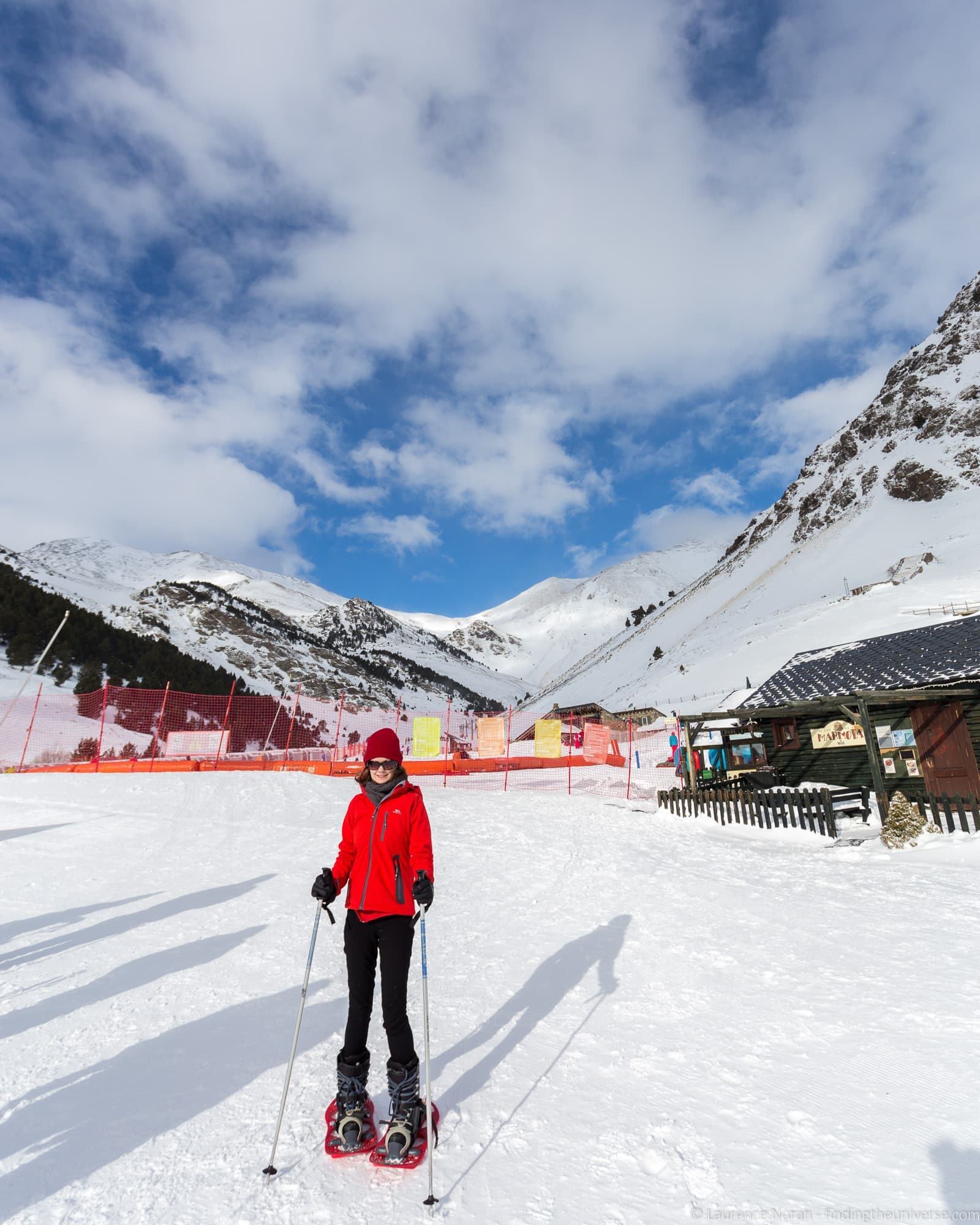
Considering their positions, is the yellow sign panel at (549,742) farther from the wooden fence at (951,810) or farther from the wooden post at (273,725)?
the wooden fence at (951,810)

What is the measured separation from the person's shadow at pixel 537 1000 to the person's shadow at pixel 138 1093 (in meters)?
1.08

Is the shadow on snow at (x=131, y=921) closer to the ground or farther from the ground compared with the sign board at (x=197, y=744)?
closer to the ground

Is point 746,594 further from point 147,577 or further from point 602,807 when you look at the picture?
point 147,577

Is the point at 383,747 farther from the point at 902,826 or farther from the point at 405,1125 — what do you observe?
the point at 902,826

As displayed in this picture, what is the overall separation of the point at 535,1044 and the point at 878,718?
15252 millimetres

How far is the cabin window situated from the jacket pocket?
1793 cm

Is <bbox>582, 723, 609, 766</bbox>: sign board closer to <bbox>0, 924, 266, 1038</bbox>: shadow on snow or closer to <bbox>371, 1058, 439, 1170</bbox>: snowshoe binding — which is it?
<bbox>0, 924, 266, 1038</bbox>: shadow on snow

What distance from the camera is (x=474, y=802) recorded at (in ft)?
54.5

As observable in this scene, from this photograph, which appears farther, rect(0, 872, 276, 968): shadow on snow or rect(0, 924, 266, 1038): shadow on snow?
rect(0, 872, 276, 968): shadow on snow

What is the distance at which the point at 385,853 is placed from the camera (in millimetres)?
3590

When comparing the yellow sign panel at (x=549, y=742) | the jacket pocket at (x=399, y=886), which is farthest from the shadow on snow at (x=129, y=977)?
the yellow sign panel at (x=549, y=742)

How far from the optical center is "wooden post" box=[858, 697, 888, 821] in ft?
40.7

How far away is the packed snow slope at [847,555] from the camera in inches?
1836

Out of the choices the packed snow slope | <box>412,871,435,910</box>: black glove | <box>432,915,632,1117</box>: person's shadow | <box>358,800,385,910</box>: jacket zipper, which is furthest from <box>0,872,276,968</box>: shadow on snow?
the packed snow slope
